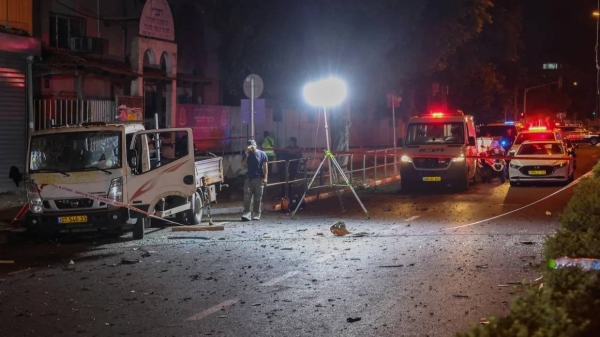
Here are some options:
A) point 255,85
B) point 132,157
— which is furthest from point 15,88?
point 132,157

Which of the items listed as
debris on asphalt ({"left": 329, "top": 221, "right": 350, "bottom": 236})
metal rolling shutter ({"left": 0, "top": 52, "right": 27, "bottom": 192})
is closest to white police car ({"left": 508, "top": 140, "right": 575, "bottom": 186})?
debris on asphalt ({"left": 329, "top": 221, "right": 350, "bottom": 236})

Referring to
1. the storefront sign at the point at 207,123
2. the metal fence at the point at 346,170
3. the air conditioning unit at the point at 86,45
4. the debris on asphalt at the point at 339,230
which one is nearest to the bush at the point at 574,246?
the debris on asphalt at the point at 339,230

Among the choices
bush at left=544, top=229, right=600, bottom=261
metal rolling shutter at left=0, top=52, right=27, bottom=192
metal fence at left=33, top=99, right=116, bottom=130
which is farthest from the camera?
metal fence at left=33, top=99, right=116, bottom=130

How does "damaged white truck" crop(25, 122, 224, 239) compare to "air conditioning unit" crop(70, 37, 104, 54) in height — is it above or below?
below

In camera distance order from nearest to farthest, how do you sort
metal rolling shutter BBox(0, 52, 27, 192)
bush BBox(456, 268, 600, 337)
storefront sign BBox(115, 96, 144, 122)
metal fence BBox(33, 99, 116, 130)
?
bush BBox(456, 268, 600, 337), metal rolling shutter BBox(0, 52, 27, 192), metal fence BBox(33, 99, 116, 130), storefront sign BBox(115, 96, 144, 122)

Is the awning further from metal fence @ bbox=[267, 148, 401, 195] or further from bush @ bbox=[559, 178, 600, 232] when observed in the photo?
bush @ bbox=[559, 178, 600, 232]

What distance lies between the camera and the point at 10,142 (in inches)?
754

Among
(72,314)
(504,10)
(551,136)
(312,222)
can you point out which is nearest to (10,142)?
(312,222)

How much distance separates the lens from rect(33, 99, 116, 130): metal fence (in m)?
19.7

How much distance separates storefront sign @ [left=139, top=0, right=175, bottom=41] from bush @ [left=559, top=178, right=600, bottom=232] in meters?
17.1

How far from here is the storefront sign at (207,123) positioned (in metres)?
24.9

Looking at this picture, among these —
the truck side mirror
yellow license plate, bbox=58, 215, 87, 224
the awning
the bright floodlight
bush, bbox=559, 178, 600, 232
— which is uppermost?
the awning

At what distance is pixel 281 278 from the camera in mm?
9266

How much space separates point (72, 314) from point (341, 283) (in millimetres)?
3143
